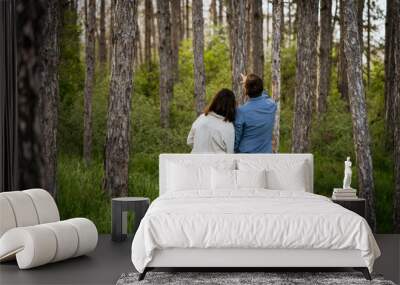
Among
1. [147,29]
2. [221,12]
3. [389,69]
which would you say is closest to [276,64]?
[221,12]

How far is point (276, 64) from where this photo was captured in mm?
8695

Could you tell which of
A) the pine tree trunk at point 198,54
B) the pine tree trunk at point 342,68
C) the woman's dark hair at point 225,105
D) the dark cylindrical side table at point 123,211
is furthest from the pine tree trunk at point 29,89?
the pine tree trunk at point 342,68

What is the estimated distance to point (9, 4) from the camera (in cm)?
768

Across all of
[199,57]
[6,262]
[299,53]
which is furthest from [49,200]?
[299,53]

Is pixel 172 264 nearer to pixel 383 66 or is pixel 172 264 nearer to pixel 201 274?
pixel 201 274

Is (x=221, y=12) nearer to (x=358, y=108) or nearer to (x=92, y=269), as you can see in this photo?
(x=358, y=108)

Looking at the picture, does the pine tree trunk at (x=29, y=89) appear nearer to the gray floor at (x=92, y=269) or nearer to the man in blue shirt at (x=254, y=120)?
the gray floor at (x=92, y=269)

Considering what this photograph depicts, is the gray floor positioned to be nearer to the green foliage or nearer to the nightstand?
the nightstand

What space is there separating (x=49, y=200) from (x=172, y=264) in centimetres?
169

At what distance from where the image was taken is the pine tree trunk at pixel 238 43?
8.67 m

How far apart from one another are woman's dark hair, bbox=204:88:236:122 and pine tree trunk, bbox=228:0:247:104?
1228mm

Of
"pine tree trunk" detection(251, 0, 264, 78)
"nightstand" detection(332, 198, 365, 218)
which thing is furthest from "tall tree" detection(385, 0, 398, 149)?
"nightstand" detection(332, 198, 365, 218)

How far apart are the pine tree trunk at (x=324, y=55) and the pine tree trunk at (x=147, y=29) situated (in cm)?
204

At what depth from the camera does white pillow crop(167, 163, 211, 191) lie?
7.16 metres
